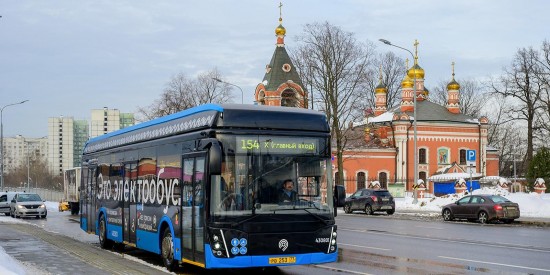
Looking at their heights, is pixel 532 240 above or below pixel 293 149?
below

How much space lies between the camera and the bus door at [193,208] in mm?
12094

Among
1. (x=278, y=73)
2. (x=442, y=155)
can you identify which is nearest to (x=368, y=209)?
(x=442, y=155)

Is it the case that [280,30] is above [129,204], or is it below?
above

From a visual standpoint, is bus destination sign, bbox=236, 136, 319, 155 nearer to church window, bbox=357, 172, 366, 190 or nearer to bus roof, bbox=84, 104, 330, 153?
bus roof, bbox=84, 104, 330, 153

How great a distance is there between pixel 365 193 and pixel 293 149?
99.8 ft

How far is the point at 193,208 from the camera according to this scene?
40.8 feet

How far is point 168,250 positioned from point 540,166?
4293cm

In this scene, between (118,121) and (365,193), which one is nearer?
(365,193)

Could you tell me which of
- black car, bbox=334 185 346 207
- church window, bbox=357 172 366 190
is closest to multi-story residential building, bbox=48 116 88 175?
church window, bbox=357 172 366 190

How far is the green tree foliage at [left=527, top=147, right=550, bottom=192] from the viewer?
50.9 metres

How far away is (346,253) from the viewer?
17.6 m

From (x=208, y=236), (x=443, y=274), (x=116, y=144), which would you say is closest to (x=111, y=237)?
(x=116, y=144)

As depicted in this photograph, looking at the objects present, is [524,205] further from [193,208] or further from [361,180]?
[361,180]

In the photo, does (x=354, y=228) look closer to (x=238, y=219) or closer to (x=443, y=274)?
(x=443, y=274)
